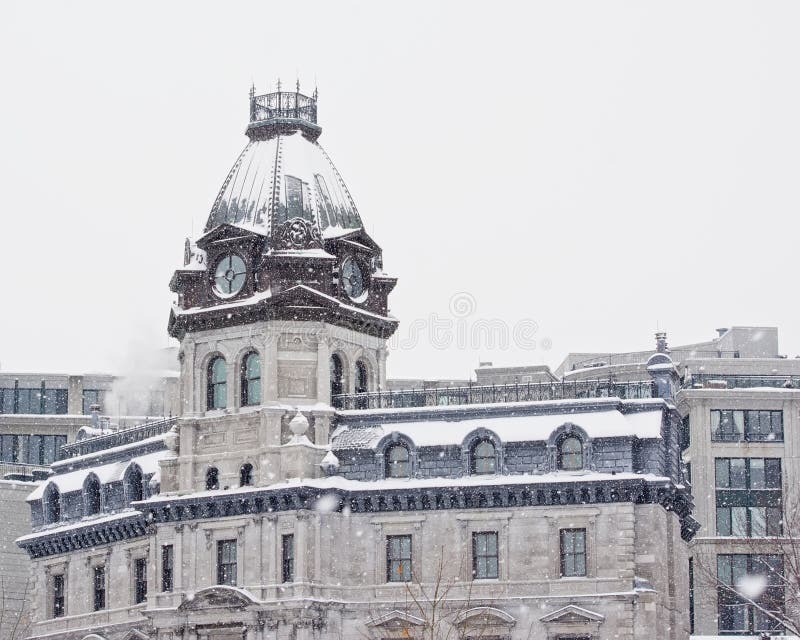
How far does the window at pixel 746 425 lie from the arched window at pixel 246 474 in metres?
33.1

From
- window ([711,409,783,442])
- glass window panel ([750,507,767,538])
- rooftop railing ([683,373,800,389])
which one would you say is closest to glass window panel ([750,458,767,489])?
window ([711,409,783,442])

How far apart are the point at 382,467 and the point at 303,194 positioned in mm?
12720

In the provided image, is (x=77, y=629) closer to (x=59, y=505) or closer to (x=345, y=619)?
(x=59, y=505)

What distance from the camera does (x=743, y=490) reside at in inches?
4309

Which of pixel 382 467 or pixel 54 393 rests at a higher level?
pixel 54 393

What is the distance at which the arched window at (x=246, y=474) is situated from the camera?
3385 inches

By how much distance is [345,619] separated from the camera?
83.4 m

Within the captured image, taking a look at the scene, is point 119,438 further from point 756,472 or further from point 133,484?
point 756,472

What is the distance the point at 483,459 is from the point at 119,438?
67.0 feet

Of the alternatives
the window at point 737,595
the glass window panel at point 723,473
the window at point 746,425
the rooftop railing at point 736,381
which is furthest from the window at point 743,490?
the rooftop railing at point 736,381

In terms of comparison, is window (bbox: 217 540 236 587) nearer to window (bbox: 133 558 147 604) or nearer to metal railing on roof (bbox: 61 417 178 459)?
metal railing on roof (bbox: 61 417 178 459)

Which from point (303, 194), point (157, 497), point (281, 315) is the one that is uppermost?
point (303, 194)

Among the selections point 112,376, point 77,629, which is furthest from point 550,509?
point 112,376

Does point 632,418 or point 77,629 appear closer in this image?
point 632,418
